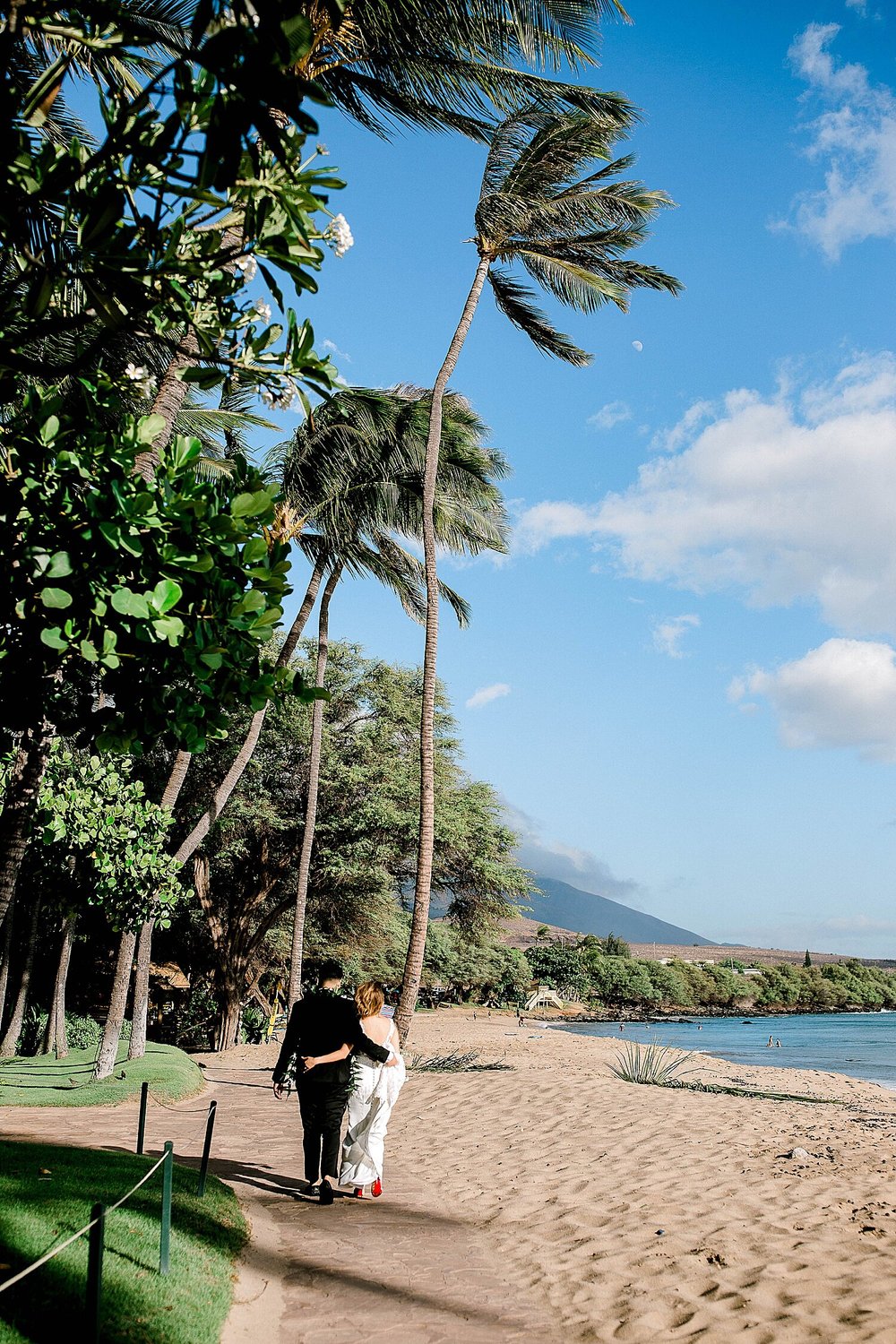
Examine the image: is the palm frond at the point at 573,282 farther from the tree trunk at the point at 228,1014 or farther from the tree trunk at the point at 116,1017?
the tree trunk at the point at 228,1014

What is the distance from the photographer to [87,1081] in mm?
14320

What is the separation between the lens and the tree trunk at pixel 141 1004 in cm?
1670

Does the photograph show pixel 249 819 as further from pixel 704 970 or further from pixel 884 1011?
pixel 884 1011

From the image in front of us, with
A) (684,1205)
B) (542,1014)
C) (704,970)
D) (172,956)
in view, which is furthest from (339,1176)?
(704,970)

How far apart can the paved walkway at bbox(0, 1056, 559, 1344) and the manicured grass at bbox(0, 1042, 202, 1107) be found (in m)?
2.70

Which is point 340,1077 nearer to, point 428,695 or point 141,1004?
point 428,695

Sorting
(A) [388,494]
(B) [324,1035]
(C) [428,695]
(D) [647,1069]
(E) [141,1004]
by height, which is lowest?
(D) [647,1069]

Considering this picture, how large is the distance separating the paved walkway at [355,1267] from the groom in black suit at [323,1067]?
0.33 m

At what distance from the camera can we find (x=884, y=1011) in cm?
12088

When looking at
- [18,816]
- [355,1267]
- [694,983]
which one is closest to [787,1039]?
[694,983]

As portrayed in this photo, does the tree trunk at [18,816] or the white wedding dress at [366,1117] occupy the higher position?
the tree trunk at [18,816]

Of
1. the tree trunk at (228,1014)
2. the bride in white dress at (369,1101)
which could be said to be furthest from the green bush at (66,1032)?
the bride in white dress at (369,1101)

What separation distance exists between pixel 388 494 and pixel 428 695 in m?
5.15

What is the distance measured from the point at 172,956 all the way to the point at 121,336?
73.8 ft
